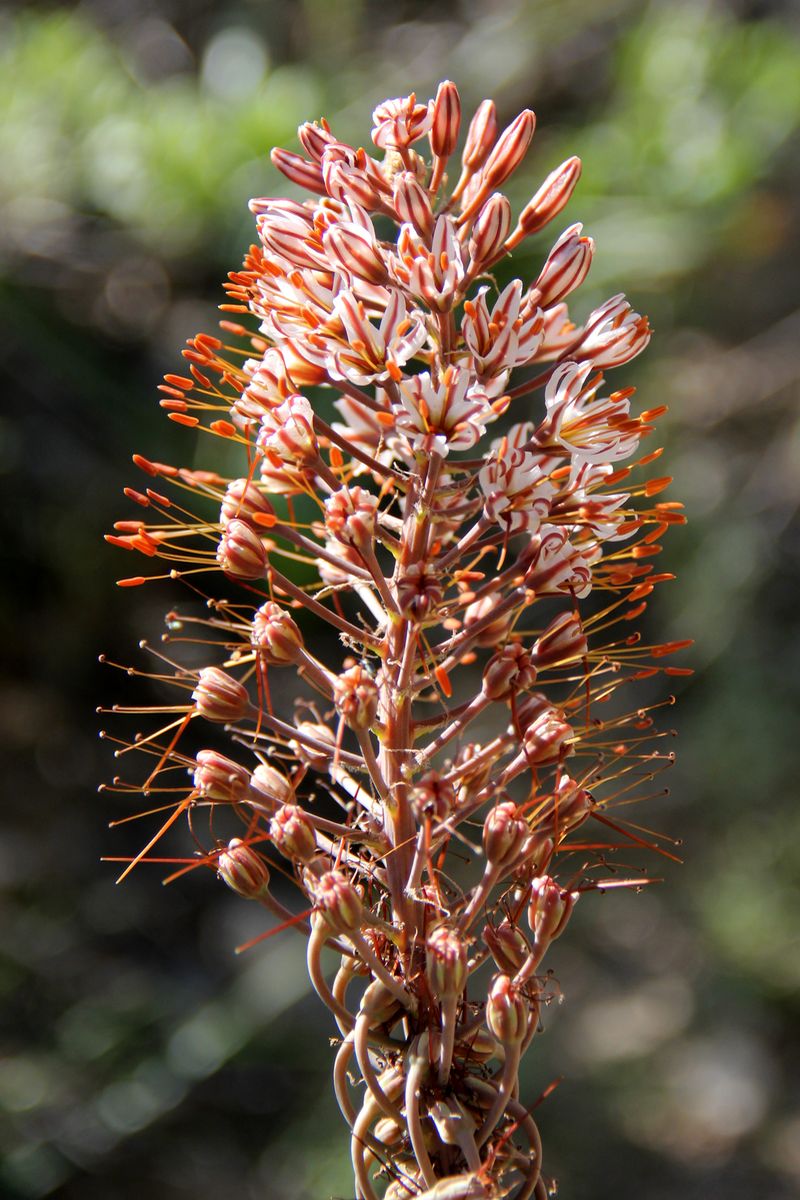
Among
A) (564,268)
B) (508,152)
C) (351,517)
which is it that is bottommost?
(351,517)

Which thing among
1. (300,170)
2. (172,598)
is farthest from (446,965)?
(172,598)

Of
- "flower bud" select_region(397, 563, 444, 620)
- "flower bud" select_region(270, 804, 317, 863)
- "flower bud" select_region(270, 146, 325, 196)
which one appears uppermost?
"flower bud" select_region(270, 146, 325, 196)

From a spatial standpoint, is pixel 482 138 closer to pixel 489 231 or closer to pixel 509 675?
pixel 489 231

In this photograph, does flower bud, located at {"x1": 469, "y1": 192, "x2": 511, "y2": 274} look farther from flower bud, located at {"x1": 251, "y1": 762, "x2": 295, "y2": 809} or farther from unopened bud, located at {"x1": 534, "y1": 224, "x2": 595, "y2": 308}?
flower bud, located at {"x1": 251, "y1": 762, "x2": 295, "y2": 809}

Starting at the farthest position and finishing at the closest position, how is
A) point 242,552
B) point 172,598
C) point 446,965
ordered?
point 172,598
point 242,552
point 446,965

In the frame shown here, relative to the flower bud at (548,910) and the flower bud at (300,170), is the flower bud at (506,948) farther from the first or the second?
the flower bud at (300,170)

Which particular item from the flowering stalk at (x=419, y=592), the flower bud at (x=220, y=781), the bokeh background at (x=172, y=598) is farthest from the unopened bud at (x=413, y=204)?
the bokeh background at (x=172, y=598)

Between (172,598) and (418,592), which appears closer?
(418,592)

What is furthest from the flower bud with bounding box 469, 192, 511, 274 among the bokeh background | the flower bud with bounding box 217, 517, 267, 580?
the bokeh background
